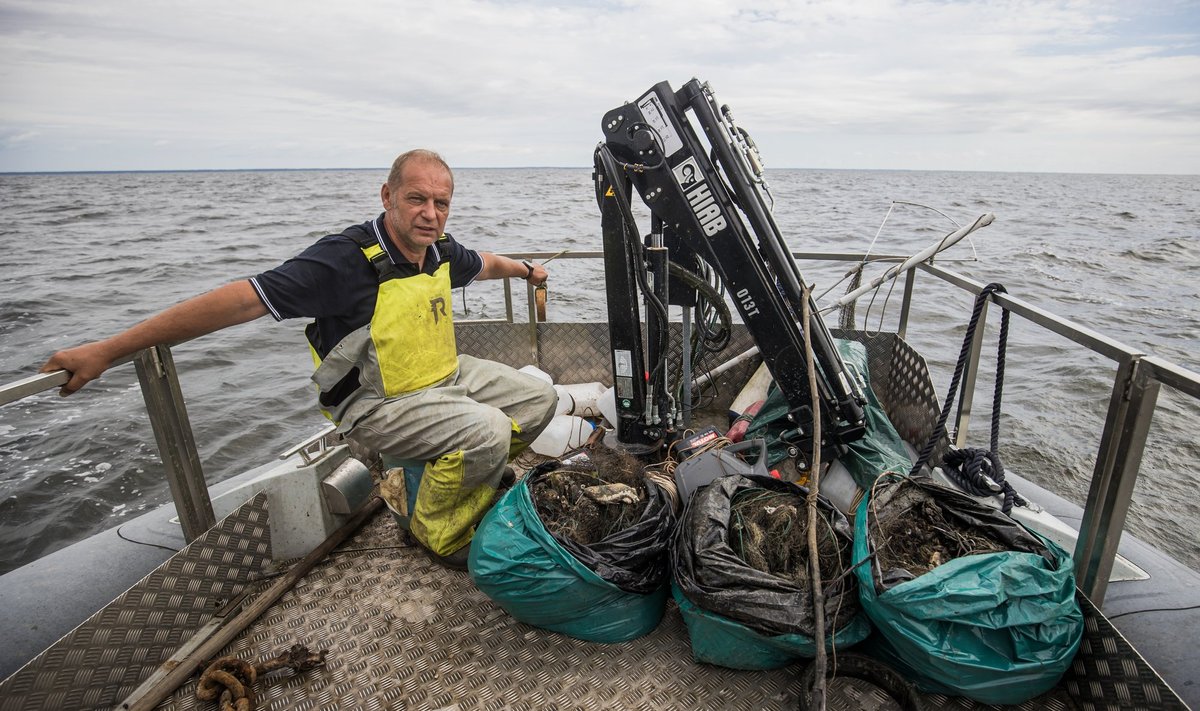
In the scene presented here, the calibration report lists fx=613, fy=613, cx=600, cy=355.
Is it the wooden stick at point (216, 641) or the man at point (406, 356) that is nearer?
the wooden stick at point (216, 641)

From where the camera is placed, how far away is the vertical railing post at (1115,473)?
177 cm

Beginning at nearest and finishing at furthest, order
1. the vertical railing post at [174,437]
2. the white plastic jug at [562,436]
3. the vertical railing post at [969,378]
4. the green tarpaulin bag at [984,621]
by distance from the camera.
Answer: the green tarpaulin bag at [984,621]
the vertical railing post at [174,437]
the vertical railing post at [969,378]
the white plastic jug at [562,436]

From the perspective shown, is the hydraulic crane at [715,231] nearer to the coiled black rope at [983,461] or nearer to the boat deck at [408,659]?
the coiled black rope at [983,461]

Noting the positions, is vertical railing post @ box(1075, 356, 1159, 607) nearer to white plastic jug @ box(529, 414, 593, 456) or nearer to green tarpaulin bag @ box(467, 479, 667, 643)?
green tarpaulin bag @ box(467, 479, 667, 643)

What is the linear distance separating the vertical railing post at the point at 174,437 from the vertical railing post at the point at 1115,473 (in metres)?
2.98

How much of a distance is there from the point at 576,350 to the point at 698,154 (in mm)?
1827

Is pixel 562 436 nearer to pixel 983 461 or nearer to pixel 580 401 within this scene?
pixel 580 401

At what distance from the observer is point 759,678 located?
78.7 inches

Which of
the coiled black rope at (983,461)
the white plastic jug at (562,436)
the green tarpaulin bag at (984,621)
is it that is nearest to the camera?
the green tarpaulin bag at (984,621)

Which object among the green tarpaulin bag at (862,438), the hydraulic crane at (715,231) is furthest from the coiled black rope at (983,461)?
the hydraulic crane at (715,231)

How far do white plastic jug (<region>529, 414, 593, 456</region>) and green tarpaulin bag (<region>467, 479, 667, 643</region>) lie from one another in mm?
1359

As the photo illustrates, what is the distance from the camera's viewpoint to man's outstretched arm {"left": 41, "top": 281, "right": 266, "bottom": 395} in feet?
5.84

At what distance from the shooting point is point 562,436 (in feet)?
11.8

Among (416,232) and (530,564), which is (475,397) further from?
(530,564)
